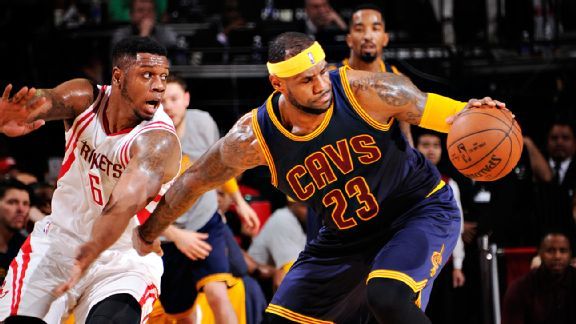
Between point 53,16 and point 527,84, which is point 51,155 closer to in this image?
point 53,16

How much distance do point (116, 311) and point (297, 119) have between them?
1265mm

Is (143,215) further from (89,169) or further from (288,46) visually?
(288,46)

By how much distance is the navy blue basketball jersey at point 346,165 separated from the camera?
457 cm

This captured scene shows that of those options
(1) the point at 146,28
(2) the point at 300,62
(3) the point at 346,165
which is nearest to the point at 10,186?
(1) the point at 146,28

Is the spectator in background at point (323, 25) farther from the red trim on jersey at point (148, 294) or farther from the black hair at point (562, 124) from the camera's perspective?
the red trim on jersey at point (148, 294)

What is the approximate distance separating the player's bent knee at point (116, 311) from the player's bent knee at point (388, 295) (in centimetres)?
111

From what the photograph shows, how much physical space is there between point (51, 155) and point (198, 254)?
359cm

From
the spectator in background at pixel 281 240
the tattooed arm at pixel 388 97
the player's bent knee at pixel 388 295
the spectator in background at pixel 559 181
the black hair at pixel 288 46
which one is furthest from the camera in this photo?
the spectator in background at pixel 559 181

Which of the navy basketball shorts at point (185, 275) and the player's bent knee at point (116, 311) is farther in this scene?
the navy basketball shorts at point (185, 275)

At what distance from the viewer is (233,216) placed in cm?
853

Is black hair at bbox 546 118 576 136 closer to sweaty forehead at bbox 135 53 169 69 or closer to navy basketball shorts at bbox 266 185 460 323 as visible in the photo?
navy basketball shorts at bbox 266 185 460 323

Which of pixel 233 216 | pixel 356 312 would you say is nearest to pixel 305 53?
pixel 356 312

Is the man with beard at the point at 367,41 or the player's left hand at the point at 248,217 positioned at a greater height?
the man with beard at the point at 367,41

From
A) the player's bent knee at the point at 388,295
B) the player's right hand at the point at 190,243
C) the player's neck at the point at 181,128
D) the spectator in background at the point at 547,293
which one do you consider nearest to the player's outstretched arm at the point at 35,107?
the player's right hand at the point at 190,243
